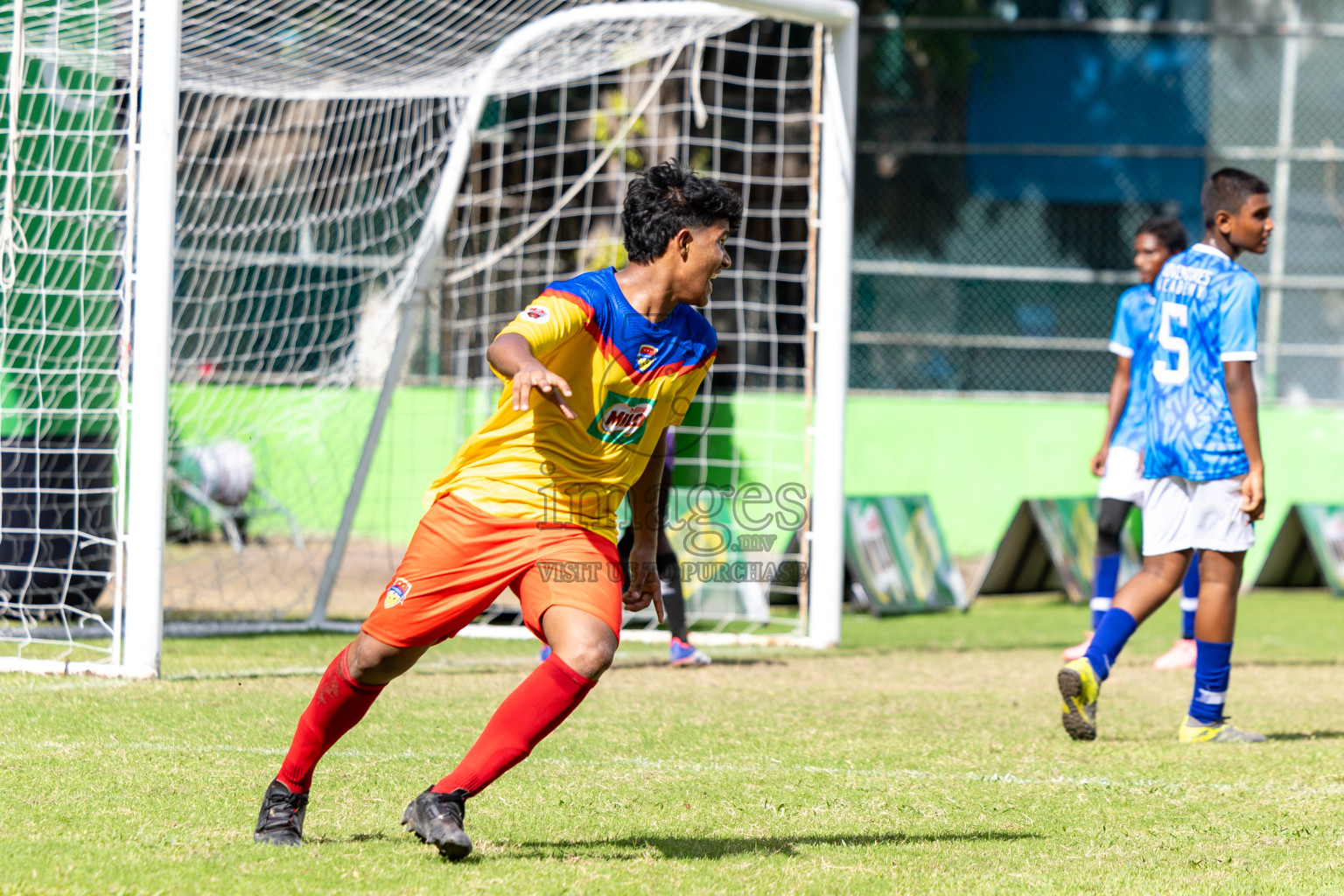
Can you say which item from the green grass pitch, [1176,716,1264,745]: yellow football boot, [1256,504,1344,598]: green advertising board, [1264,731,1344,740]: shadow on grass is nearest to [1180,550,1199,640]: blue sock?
the green grass pitch

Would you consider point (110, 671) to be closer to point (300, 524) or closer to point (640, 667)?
point (640, 667)

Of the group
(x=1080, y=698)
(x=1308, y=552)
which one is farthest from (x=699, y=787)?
(x=1308, y=552)

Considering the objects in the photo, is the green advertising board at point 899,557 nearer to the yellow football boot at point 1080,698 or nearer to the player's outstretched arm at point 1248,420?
the yellow football boot at point 1080,698

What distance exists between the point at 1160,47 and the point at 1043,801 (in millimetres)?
11520

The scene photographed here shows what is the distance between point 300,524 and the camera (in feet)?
39.1

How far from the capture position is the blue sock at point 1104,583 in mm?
8016

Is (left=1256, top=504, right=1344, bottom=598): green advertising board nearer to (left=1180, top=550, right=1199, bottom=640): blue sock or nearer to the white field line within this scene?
(left=1180, top=550, right=1199, bottom=640): blue sock

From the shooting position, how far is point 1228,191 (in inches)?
228

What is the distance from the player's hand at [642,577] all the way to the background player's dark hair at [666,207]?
0.84 metres

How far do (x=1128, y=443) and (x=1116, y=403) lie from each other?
27 cm

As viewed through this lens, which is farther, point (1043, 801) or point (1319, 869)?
point (1043, 801)

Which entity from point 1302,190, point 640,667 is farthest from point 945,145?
point 640,667

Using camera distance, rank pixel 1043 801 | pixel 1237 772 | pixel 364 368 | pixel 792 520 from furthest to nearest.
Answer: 1. pixel 364 368
2. pixel 792 520
3. pixel 1237 772
4. pixel 1043 801

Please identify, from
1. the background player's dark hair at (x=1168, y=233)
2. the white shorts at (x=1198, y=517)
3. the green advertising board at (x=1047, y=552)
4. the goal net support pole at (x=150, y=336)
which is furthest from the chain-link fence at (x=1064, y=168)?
the goal net support pole at (x=150, y=336)
